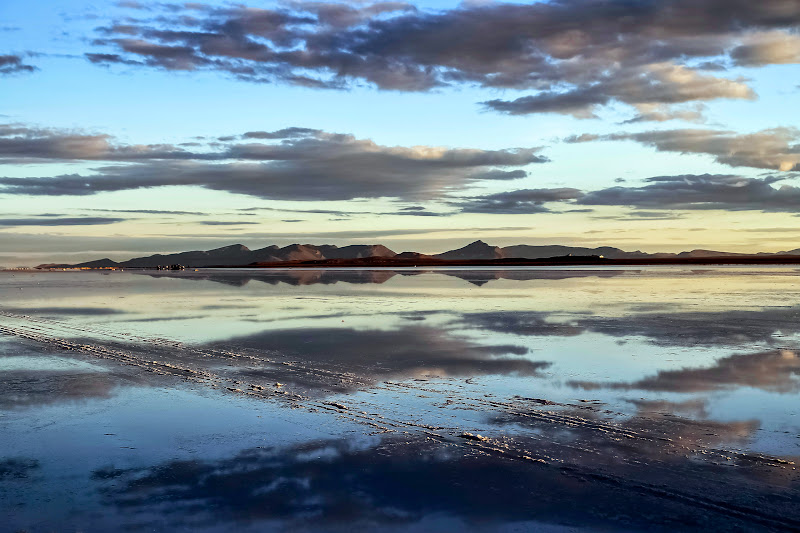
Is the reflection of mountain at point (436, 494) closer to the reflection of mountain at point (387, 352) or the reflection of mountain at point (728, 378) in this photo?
the reflection of mountain at point (728, 378)

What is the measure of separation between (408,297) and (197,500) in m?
31.9

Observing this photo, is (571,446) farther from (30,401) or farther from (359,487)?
(30,401)

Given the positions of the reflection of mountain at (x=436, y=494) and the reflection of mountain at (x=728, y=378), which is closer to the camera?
the reflection of mountain at (x=436, y=494)

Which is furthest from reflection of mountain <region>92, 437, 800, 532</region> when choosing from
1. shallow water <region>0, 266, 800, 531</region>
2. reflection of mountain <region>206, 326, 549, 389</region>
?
reflection of mountain <region>206, 326, 549, 389</region>

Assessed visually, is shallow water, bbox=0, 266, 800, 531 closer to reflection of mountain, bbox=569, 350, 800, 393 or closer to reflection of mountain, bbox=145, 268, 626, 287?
reflection of mountain, bbox=569, 350, 800, 393

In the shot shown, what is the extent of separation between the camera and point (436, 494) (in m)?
7.57

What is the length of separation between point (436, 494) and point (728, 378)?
872cm

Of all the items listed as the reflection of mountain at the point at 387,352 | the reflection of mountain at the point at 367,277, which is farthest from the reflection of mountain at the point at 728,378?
the reflection of mountain at the point at 367,277

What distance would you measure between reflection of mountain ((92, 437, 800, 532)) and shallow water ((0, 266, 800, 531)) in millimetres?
29

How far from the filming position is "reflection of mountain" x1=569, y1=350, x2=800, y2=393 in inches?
509

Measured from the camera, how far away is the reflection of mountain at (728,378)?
12922 millimetres

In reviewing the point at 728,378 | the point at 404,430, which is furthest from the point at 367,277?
the point at 404,430

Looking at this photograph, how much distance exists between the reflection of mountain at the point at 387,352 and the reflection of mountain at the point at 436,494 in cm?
489

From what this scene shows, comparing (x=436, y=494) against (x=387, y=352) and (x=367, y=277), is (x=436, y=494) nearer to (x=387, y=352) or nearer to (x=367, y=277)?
(x=387, y=352)
